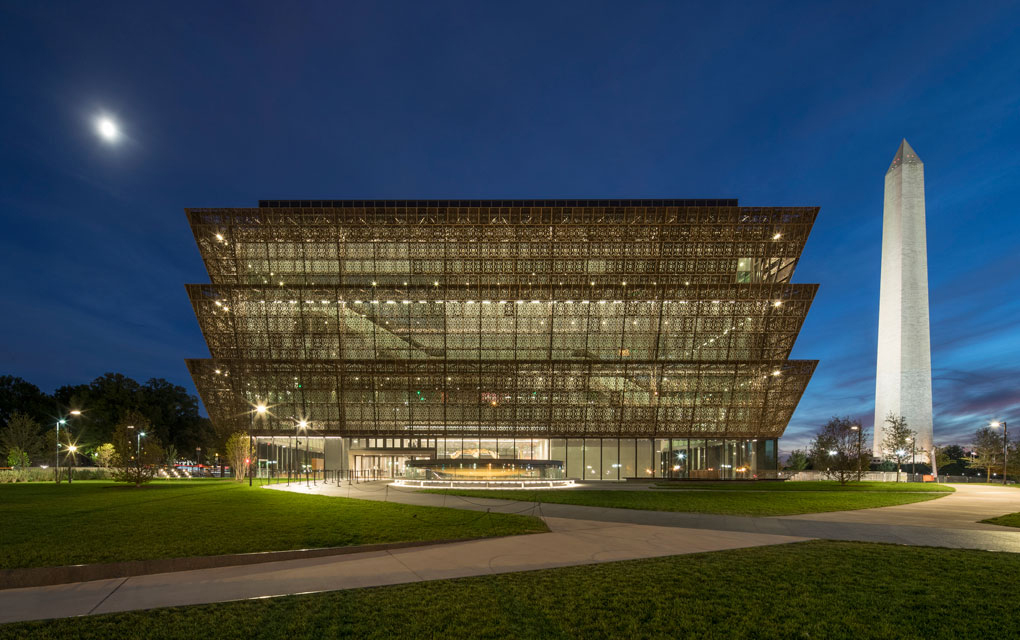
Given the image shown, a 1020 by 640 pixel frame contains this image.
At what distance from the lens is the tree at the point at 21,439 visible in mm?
58562

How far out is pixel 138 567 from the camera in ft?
34.9

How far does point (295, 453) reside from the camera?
61.5 meters

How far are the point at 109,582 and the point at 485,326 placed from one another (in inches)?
1974

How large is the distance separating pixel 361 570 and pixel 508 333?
4930 cm

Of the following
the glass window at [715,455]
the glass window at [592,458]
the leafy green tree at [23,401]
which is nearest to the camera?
the glass window at [592,458]

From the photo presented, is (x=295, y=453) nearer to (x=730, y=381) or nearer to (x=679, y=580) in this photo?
(x=730, y=381)

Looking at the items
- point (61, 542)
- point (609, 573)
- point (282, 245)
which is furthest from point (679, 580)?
point (282, 245)

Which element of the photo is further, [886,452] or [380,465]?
[886,452]

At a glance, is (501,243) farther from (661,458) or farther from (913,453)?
(913,453)

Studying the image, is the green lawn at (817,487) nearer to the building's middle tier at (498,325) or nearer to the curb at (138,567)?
the building's middle tier at (498,325)

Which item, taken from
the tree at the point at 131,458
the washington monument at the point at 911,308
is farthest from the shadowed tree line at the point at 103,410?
the washington monument at the point at 911,308

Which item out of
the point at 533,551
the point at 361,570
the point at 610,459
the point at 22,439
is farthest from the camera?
the point at 610,459

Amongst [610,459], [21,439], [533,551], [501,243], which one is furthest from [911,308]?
[21,439]

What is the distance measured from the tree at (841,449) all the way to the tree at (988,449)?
67.4 feet
